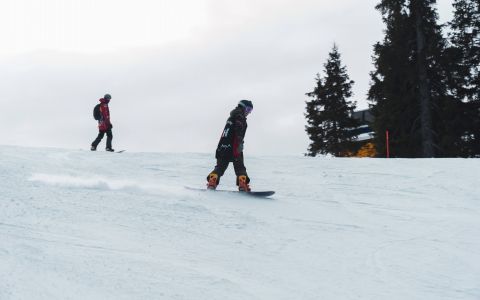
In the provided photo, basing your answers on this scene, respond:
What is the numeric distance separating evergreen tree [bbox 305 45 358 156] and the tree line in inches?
269

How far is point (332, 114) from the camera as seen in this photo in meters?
38.9

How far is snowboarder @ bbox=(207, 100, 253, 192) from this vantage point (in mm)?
8906

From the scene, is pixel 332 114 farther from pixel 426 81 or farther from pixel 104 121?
pixel 104 121

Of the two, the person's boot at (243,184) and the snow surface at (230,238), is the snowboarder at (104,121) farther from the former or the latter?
the person's boot at (243,184)

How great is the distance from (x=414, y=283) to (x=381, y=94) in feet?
92.0

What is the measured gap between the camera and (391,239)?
641cm

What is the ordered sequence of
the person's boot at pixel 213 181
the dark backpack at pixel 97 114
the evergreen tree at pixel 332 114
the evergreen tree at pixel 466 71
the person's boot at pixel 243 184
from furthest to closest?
the evergreen tree at pixel 332 114, the evergreen tree at pixel 466 71, the dark backpack at pixel 97 114, the person's boot at pixel 213 181, the person's boot at pixel 243 184

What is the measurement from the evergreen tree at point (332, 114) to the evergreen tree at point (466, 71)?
9.85 meters

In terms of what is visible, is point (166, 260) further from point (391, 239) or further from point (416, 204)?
point (416, 204)

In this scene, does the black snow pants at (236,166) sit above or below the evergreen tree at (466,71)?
below

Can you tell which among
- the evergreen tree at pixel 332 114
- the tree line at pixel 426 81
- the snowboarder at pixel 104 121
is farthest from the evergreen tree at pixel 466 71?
the snowboarder at pixel 104 121

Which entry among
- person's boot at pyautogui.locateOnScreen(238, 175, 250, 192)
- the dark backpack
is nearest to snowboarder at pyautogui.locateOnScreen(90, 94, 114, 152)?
the dark backpack

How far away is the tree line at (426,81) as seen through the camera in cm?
2845

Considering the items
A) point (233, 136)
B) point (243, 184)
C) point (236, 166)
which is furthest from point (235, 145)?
point (243, 184)
